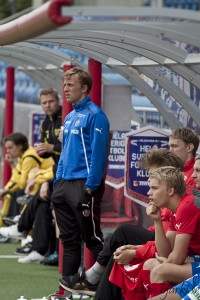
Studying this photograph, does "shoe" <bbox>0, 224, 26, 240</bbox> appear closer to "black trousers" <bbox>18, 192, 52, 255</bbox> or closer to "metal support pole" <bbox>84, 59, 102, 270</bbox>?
"black trousers" <bbox>18, 192, 52, 255</bbox>

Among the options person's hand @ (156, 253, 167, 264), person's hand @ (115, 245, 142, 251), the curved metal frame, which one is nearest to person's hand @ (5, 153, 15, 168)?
the curved metal frame

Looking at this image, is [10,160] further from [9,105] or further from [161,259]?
[161,259]

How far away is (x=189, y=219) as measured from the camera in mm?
7445

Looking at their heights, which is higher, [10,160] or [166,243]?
[10,160]

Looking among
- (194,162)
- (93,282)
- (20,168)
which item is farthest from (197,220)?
(20,168)

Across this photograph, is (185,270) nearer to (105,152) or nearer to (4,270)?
(105,152)

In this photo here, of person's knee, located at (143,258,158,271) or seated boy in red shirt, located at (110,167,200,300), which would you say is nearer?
seated boy in red shirt, located at (110,167,200,300)

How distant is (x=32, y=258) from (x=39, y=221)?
0.38 metres

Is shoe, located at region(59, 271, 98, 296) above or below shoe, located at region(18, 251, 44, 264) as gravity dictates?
above

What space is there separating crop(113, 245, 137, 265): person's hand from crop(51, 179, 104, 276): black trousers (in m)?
1.37

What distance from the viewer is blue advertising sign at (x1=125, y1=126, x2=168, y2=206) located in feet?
34.1

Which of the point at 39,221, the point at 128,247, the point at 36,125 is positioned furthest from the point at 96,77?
the point at 36,125

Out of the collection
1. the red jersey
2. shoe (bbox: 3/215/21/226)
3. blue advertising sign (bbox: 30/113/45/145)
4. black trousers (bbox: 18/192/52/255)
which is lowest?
shoe (bbox: 3/215/21/226)

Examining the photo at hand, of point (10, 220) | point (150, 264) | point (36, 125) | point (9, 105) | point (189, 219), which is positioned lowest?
point (10, 220)
